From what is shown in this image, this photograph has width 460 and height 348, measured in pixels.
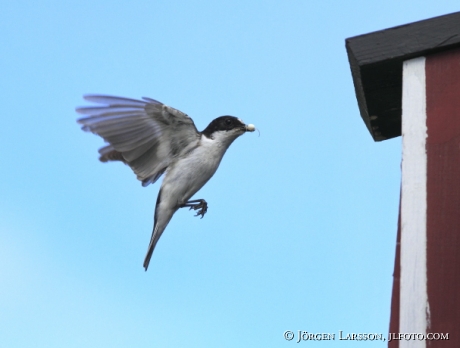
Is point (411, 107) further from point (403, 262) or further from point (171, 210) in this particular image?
point (171, 210)

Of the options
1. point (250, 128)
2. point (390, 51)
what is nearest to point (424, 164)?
point (390, 51)

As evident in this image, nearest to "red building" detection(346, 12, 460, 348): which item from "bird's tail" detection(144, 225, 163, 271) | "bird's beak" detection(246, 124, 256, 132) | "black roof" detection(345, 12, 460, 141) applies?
"black roof" detection(345, 12, 460, 141)

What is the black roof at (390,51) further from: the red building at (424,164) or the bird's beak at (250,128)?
the bird's beak at (250,128)

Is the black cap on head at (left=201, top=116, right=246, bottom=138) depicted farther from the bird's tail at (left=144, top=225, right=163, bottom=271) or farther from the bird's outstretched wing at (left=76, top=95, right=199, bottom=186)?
the bird's tail at (left=144, top=225, right=163, bottom=271)

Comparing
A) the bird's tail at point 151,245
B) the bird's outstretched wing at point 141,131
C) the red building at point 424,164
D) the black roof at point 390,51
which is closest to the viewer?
the red building at point 424,164

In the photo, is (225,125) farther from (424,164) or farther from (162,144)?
(424,164)

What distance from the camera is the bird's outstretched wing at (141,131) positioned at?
13.7 feet

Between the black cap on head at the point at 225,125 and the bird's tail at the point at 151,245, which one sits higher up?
the black cap on head at the point at 225,125

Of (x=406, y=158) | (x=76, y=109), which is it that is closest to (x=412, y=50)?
(x=406, y=158)

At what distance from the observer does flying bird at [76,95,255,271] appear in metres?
4.20

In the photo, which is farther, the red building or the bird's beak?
the bird's beak

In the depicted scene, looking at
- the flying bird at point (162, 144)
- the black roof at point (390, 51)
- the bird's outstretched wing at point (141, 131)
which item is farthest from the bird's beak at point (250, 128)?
the black roof at point (390, 51)

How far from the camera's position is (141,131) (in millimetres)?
4285

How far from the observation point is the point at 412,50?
3234 millimetres
